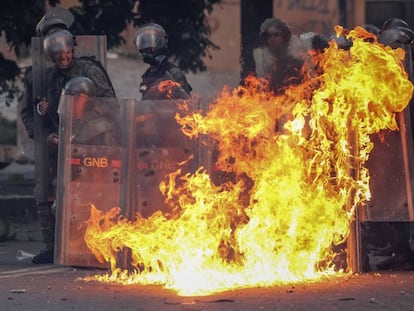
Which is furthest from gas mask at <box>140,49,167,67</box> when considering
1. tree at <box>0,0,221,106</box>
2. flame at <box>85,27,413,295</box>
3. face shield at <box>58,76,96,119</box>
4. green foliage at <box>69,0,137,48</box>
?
green foliage at <box>69,0,137,48</box>

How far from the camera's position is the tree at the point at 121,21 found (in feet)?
49.6

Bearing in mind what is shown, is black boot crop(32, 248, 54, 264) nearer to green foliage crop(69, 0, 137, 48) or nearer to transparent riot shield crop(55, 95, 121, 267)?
transparent riot shield crop(55, 95, 121, 267)

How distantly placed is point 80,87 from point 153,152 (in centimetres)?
97

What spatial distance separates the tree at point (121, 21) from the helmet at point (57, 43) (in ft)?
16.1

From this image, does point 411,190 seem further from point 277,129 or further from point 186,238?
point 186,238

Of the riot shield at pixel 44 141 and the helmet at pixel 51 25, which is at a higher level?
the helmet at pixel 51 25

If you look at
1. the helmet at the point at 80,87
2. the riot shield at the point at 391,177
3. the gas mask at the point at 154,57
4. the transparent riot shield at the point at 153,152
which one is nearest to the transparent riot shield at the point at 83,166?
the transparent riot shield at the point at 153,152

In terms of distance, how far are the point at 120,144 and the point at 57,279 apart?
1223mm

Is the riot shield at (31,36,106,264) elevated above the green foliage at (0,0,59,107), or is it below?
below

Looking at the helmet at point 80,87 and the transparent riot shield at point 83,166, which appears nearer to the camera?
the transparent riot shield at point 83,166

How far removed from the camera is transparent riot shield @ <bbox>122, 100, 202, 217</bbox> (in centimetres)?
895

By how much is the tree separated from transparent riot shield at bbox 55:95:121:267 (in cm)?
604

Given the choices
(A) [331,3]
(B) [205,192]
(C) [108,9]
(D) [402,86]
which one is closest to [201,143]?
(B) [205,192]

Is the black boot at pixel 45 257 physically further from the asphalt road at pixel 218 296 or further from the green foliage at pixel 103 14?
the green foliage at pixel 103 14
